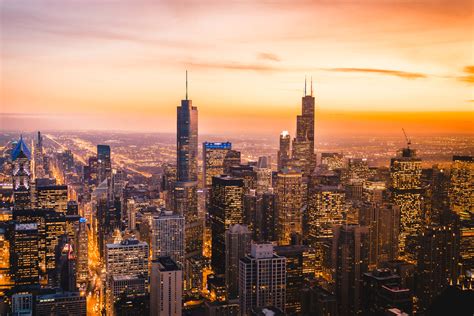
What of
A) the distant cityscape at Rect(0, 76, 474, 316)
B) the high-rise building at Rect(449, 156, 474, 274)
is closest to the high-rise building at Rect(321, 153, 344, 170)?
the distant cityscape at Rect(0, 76, 474, 316)

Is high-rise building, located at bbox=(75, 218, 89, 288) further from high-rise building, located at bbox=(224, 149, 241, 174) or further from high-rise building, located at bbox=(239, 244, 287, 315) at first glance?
high-rise building, located at bbox=(224, 149, 241, 174)

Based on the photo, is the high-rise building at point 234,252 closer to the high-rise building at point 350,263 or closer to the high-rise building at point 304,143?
the high-rise building at point 350,263

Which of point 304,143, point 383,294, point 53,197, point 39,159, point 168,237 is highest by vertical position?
point 304,143

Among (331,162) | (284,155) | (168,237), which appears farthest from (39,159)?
(284,155)

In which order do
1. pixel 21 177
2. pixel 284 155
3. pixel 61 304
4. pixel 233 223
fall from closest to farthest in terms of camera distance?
pixel 61 304
pixel 21 177
pixel 233 223
pixel 284 155

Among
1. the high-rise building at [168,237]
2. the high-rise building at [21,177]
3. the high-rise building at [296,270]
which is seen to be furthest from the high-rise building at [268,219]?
the high-rise building at [21,177]

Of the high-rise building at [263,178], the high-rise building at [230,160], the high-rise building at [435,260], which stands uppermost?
the high-rise building at [230,160]

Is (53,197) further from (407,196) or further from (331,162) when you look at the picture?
Answer: (407,196)
